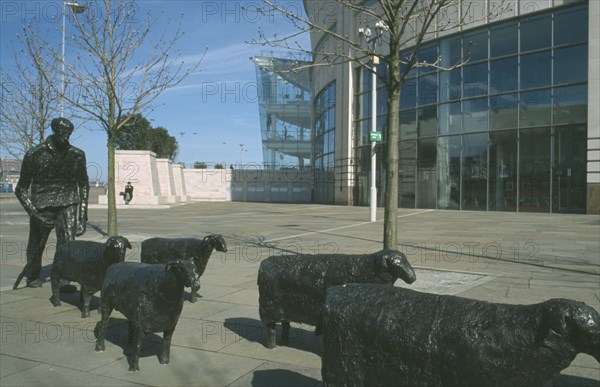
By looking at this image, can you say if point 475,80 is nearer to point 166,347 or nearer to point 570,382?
point 166,347

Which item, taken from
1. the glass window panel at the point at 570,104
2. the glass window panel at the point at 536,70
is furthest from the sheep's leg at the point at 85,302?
the glass window panel at the point at 536,70

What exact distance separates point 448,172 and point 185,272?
99.3 ft

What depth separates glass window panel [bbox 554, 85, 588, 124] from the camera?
87.6 feet

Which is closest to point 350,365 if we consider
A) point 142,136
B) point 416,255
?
point 416,255

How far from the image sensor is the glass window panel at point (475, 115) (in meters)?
30.5

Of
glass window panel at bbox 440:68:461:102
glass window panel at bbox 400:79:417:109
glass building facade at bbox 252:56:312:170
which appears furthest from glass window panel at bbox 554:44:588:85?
glass building facade at bbox 252:56:312:170

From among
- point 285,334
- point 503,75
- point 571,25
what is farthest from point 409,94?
point 285,334

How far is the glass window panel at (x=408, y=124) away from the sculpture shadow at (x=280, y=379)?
103 feet

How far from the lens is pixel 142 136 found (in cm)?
6762

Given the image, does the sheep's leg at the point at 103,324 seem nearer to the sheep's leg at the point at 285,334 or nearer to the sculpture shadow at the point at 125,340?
the sculpture shadow at the point at 125,340

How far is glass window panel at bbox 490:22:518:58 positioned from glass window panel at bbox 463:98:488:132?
9.47 ft

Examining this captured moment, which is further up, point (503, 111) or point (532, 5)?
point (532, 5)

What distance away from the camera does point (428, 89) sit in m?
33.1

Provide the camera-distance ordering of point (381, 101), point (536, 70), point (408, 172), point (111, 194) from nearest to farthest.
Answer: point (111, 194) < point (536, 70) < point (408, 172) < point (381, 101)
